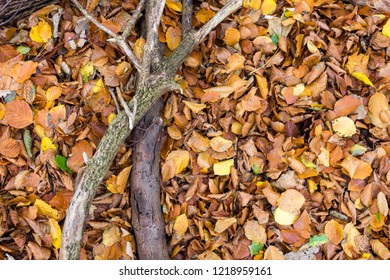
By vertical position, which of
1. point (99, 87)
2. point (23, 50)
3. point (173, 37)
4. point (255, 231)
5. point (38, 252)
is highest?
point (23, 50)

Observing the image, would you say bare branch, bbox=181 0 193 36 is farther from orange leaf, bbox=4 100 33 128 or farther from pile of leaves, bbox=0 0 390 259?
orange leaf, bbox=4 100 33 128

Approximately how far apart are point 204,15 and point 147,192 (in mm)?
914

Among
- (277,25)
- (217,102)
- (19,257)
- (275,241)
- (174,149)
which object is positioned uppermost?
(277,25)

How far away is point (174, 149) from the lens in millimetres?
2135

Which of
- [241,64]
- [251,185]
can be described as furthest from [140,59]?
[251,185]

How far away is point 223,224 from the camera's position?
2.03m

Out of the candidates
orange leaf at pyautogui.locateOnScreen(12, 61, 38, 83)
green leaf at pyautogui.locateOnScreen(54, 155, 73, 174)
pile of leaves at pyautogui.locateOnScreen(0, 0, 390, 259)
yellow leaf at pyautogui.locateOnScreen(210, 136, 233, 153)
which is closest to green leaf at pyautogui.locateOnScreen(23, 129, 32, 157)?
pile of leaves at pyautogui.locateOnScreen(0, 0, 390, 259)

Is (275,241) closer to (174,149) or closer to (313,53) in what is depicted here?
(174,149)

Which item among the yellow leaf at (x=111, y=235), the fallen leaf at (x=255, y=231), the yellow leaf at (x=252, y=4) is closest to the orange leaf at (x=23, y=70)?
the yellow leaf at (x=111, y=235)

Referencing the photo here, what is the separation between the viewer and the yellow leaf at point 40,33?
218 centimetres

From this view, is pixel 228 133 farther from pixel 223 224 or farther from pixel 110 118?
pixel 110 118

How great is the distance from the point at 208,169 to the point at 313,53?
29.2 inches

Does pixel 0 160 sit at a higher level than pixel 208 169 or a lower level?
higher

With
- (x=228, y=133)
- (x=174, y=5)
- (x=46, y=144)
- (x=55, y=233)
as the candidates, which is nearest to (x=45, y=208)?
(x=55, y=233)
